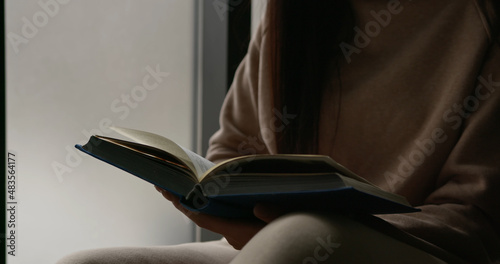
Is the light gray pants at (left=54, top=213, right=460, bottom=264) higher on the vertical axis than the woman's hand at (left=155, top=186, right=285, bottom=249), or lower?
higher

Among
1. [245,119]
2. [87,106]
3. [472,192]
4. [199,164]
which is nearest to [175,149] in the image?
[199,164]

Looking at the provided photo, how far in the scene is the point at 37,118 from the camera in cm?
116

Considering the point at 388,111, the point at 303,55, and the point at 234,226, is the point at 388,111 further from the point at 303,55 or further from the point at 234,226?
the point at 234,226

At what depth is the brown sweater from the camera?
80cm

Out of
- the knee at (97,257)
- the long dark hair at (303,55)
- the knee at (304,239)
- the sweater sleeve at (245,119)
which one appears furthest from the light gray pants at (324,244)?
the sweater sleeve at (245,119)

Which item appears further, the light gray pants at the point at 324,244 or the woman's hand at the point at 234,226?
the woman's hand at the point at 234,226

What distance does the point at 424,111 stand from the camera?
930 millimetres

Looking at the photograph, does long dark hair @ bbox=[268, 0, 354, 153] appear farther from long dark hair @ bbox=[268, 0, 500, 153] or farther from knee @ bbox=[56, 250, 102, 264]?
knee @ bbox=[56, 250, 102, 264]

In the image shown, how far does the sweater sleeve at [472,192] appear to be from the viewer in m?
0.71

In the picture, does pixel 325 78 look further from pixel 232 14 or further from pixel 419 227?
pixel 232 14

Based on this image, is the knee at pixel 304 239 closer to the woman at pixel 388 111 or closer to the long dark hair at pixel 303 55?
the woman at pixel 388 111

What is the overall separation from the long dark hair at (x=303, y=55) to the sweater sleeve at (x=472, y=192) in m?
0.25

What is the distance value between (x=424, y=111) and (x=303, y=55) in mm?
246

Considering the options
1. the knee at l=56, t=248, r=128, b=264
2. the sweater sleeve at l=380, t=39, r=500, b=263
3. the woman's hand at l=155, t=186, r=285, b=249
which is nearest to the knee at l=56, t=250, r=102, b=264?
the knee at l=56, t=248, r=128, b=264
